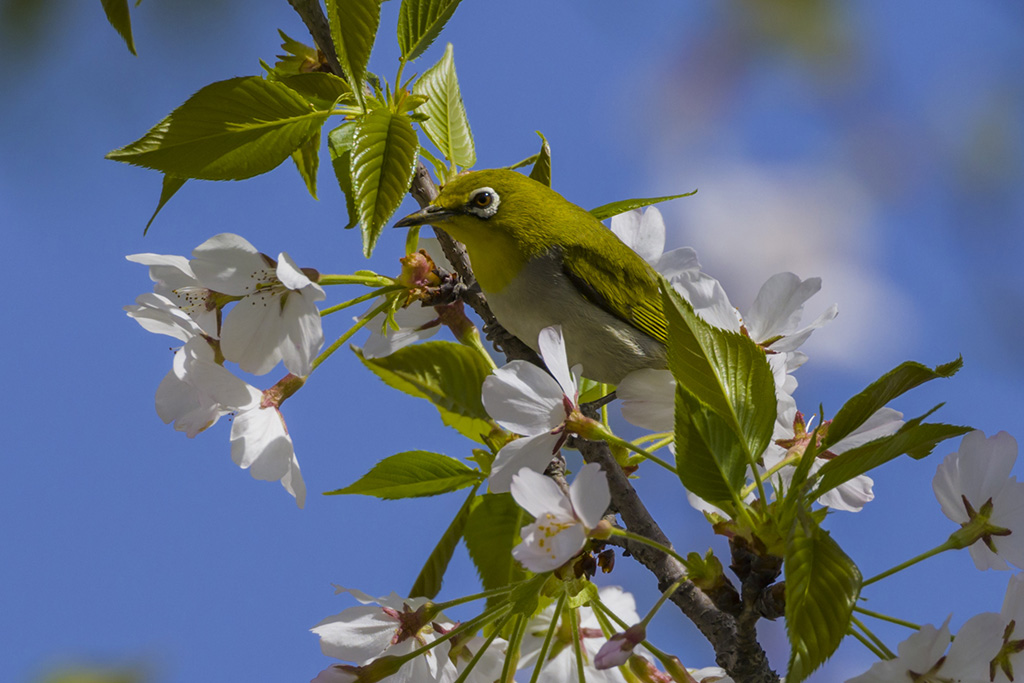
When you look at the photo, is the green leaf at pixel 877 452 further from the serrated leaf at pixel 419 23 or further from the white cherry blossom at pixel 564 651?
the serrated leaf at pixel 419 23

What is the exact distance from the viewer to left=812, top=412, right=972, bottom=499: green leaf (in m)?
0.75

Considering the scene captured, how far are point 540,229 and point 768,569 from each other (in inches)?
24.4

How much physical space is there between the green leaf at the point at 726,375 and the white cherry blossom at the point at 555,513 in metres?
0.11

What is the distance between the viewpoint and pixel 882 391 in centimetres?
75

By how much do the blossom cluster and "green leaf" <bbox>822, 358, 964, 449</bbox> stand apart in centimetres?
50

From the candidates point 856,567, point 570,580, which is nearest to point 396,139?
point 570,580

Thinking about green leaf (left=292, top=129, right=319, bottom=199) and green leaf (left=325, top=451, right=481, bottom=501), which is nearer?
green leaf (left=325, top=451, right=481, bottom=501)

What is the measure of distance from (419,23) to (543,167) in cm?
27

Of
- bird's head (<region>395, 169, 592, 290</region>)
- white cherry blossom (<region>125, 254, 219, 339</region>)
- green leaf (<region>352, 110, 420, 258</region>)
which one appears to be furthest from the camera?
bird's head (<region>395, 169, 592, 290</region>)

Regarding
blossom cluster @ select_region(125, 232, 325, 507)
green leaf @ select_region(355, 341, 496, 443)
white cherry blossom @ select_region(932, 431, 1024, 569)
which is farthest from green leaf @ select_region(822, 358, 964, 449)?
blossom cluster @ select_region(125, 232, 325, 507)

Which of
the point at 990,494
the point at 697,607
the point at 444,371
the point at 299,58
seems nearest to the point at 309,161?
the point at 299,58

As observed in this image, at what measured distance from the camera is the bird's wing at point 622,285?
1.22 metres

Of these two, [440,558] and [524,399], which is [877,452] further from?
[440,558]

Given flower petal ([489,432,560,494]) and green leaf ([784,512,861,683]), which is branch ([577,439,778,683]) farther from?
green leaf ([784,512,861,683])
